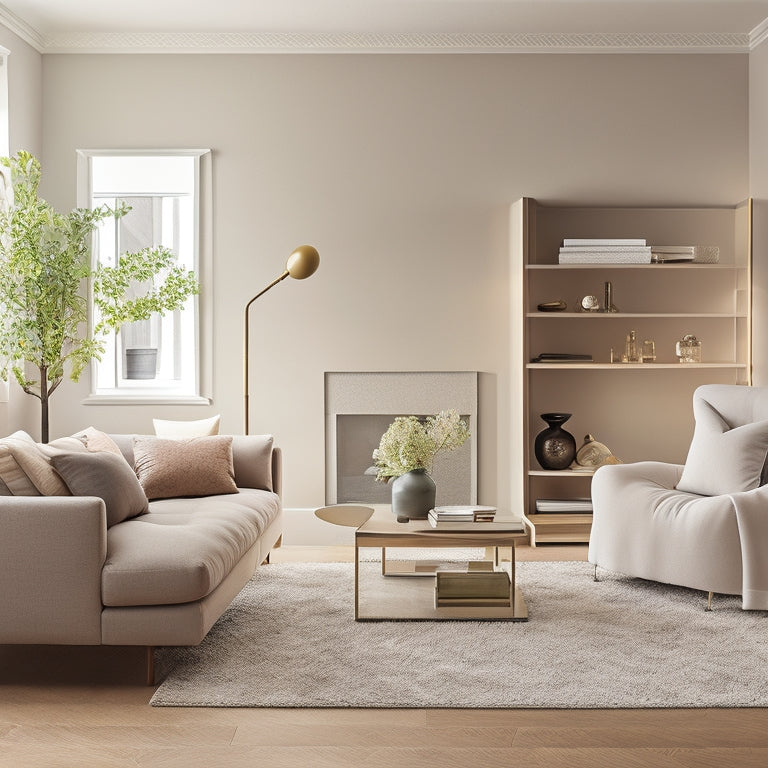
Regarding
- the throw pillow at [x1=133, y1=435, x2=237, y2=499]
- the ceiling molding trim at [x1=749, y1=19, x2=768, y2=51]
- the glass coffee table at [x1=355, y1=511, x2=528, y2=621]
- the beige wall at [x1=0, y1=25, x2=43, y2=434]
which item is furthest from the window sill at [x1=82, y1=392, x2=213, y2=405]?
the ceiling molding trim at [x1=749, y1=19, x2=768, y2=51]

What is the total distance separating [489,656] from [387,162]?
342 cm

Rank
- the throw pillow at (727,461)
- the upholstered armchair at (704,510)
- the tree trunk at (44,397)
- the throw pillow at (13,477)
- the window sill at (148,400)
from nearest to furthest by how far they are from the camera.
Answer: the throw pillow at (13,477)
the upholstered armchair at (704,510)
the throw pillow at (727,461)
the tree trunk at (44,397)
the window sill at (148,400)

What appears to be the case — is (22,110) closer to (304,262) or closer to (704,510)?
(304,262)

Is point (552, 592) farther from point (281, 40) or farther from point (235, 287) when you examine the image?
point (281, 40)

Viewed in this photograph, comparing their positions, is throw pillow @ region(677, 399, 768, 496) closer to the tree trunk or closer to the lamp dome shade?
the lamp dome shade

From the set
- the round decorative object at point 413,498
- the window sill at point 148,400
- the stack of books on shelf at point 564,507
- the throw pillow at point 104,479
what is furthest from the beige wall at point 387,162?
the throw pillow at point 104,479

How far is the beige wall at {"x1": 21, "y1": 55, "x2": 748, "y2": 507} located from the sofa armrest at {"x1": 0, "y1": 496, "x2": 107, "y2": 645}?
2750 millimetres

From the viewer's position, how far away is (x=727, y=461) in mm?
4176

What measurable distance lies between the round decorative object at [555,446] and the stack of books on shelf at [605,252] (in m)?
0.96

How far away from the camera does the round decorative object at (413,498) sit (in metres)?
3.94

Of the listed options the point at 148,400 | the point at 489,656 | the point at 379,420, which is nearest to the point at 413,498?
the point at 489,656

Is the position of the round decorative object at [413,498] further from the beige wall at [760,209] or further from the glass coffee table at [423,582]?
the beige wall at [760,209]

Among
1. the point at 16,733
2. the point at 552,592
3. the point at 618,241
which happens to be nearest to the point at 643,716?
the point at 552,592

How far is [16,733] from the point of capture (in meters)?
2.65
